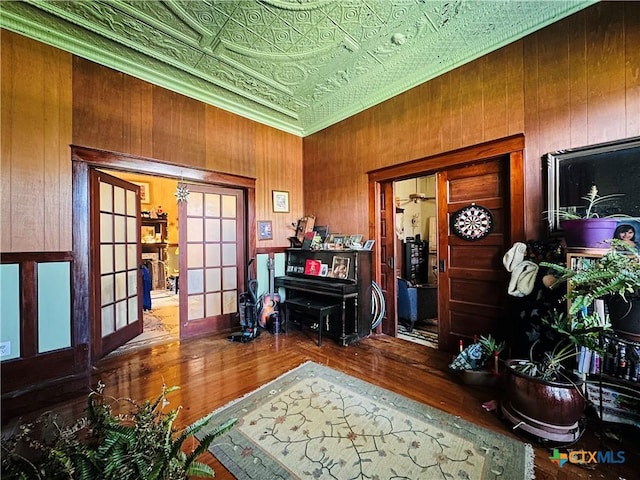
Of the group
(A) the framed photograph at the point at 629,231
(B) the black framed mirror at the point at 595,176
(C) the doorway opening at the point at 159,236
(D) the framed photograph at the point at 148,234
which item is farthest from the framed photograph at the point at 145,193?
(A) the framed photograph at the point at 629,231

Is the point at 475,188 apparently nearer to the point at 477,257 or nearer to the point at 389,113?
the point at 477,257

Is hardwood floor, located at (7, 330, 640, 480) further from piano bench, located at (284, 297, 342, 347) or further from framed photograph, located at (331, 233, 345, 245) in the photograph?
framed photograph, located at (331, 233, 345, 245)

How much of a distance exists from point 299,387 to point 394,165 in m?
2.87

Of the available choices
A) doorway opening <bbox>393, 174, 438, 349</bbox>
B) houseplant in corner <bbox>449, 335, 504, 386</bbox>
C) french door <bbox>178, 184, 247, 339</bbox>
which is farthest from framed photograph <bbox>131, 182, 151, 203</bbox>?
houseplant in corner <bbox>449, 335, 504, 386</bbox>

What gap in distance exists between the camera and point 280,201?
4605 millimetres

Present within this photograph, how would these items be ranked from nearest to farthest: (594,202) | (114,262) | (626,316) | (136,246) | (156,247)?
(626,316)
(594,202)
(114,262)
(136,246)
(156,247)

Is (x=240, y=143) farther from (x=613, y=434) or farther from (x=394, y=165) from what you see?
(x=613, y=434)

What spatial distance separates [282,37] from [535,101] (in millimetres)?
2525

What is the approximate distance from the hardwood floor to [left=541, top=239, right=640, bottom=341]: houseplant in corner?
75 cm

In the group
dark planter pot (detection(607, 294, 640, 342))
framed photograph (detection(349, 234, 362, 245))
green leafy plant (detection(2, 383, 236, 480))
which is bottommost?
green leafy plant (detection(2, 383, 236, 480))

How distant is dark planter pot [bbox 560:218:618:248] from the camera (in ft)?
6.15

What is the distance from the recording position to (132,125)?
3162 mm

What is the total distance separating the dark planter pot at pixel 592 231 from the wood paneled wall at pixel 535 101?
611mm

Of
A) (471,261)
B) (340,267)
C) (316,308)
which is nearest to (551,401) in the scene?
(471,261)
